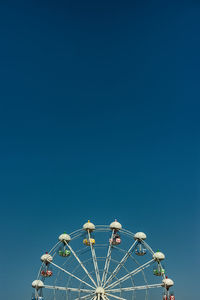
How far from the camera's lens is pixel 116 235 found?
3778 cm

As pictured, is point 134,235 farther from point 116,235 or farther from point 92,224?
point 92,224

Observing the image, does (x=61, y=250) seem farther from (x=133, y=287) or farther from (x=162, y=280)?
(x=162, y=280)

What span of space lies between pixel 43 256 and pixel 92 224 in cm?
639

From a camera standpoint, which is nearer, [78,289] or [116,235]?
[78,289]

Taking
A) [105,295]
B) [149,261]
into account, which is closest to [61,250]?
[105,295]

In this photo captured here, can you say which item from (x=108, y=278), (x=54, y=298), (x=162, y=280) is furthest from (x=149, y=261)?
(x=54, y=298)

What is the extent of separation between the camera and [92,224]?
38000mm

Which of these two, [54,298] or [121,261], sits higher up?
[121,261]

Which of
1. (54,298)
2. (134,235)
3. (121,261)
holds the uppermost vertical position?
(134,235)

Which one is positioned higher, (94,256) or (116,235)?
(116,235)

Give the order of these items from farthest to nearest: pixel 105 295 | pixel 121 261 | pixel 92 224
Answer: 1. pixel 92 224
2. pixel 121 261
3. pixel 105 295

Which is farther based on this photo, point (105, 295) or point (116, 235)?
point (116, 235)

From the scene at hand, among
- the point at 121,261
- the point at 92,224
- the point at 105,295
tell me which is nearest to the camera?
the point at 105,295

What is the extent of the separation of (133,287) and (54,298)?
810 cm
